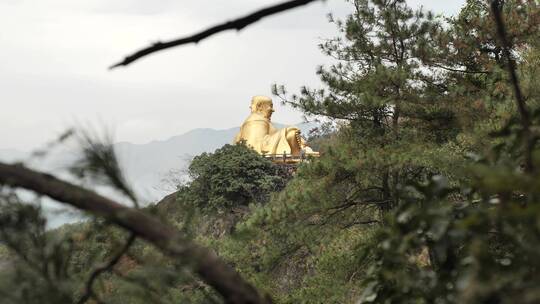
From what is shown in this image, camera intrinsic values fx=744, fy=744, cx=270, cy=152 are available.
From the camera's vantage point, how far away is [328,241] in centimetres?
845

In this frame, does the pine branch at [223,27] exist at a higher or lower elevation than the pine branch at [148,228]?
higher

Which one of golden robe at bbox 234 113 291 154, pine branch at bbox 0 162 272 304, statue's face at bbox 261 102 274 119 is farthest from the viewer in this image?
statue's face at bbox 261 102 274 119

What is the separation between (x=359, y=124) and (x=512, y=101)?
2535mm

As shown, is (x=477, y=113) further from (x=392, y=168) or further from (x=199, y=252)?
(x=199, y=252)

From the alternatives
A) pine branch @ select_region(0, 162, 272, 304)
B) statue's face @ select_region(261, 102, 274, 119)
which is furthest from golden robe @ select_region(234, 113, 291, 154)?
pine branch @ select_region(0, 162, 272, 304)

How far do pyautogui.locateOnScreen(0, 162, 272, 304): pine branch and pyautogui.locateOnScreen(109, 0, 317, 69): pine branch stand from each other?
201mm

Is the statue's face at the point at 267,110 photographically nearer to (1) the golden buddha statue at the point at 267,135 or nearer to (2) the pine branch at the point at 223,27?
(1) the golden buddha statue at the point at 267,135

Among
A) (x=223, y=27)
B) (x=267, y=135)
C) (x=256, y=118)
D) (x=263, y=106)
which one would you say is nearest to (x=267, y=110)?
(x=263, y=106)

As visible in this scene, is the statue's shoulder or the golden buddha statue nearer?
the golden buddha statue

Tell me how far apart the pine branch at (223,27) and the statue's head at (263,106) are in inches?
974

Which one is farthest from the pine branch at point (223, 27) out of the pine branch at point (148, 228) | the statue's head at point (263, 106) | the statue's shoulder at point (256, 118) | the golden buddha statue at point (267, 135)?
the statue's head at point (263, 106)

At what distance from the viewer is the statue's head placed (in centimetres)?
2588

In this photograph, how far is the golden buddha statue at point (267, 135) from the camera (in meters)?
23.3

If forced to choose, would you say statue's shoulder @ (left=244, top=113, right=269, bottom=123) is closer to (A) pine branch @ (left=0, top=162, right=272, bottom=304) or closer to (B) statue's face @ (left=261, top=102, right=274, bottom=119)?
(B) statue's face @ (left=261, top=102, right=274, bottom=119)
